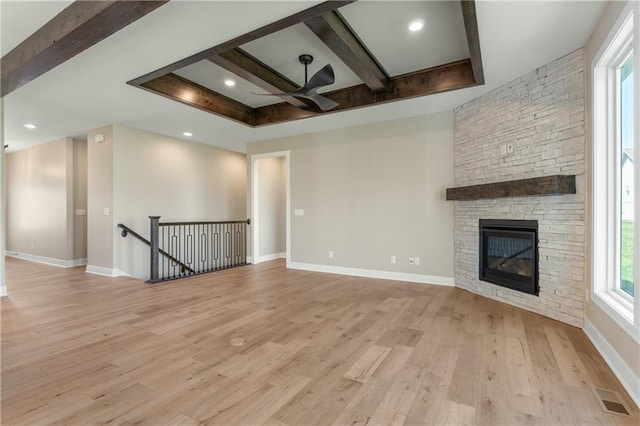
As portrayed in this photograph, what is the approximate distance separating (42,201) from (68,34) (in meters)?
6.43

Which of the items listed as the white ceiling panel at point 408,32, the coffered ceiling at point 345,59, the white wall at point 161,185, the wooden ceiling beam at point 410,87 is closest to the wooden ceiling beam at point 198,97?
the coffered ceiling at point 345,59

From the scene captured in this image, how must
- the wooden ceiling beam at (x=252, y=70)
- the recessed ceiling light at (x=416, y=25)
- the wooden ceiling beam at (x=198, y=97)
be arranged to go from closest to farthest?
the recessed ceiling light at (x=416, y=25) < the wooden ceiling beam at (x=252, y=70) < the wooden ceiling beam at (x=198, y=97)

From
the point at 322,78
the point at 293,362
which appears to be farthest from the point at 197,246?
the point at 293,362

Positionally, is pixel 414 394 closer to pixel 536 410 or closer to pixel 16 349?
pixel 536 410

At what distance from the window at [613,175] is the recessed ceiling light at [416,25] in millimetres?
1393

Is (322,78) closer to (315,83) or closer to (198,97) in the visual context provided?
(315,83)

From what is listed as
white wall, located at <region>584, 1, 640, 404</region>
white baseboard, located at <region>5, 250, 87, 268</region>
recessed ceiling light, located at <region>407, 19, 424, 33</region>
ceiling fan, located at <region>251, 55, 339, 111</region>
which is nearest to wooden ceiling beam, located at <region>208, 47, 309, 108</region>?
ceiling fan, located at <region>251, 55, 339, 111</region>

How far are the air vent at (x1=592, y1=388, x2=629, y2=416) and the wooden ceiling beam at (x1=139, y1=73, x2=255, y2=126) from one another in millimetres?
4911

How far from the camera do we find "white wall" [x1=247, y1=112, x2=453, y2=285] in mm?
4609

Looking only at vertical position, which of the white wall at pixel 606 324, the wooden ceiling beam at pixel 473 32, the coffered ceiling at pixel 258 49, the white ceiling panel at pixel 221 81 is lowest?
the white wall at pixel 606 324

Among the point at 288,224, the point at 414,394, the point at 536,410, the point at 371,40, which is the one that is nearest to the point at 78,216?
the point at 288,224

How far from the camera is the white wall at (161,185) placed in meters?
5.30

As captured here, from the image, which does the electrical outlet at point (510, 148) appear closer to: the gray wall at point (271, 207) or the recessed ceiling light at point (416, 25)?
the recessed ceiling light at point (416, 25)

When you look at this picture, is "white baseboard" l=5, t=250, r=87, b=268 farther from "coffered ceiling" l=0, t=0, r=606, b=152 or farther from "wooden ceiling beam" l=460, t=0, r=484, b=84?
"wooden ceiling beam" l=460, t=0, r=484, b=84
